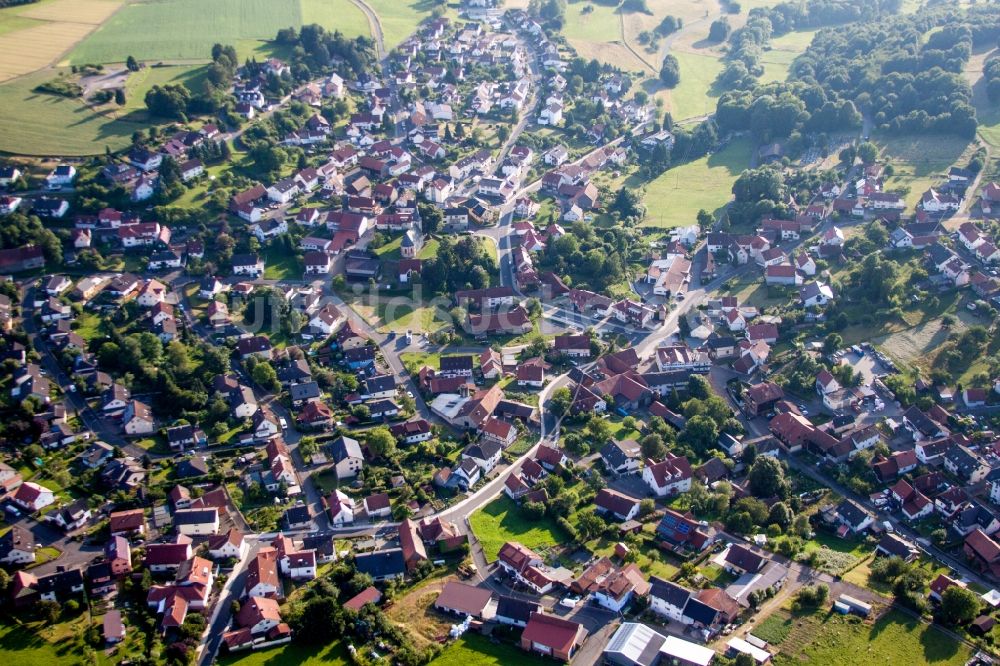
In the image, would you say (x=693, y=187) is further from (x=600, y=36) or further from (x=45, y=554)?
(x=45, y=554)

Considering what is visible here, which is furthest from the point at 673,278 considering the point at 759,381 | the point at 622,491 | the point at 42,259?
the point at 42,259

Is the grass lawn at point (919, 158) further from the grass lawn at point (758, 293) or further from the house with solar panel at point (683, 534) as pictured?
the house with solar panel at point (683, 534)

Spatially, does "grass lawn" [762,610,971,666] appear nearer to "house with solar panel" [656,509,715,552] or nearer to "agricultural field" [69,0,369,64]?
"house with solar panel" [656,509,715,552]

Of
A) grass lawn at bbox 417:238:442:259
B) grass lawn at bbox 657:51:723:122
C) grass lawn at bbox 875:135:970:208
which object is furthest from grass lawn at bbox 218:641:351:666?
grass lawn at bbox 657:51:723:122

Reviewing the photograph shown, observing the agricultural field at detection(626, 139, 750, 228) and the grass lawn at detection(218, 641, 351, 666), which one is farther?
the agricultural field at detection(626, 139, 750, 228)

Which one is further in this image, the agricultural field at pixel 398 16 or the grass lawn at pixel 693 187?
the agricultural field at pixel 398 16

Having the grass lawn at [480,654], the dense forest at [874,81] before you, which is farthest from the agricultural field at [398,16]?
the grass lawn at [480,654]
